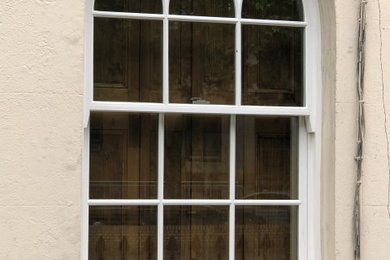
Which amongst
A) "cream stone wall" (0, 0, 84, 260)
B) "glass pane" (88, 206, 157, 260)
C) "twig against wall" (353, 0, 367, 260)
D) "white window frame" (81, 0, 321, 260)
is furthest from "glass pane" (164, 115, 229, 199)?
"twig against wall" (353, 0, 367, 260)

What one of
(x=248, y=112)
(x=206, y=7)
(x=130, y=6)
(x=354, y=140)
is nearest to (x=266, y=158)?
(x=248, y=112)

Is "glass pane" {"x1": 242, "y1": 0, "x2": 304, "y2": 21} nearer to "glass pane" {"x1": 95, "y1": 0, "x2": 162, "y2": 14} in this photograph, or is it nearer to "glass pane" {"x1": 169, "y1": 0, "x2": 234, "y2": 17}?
"glass pane" {"x1": 169, "y1": 0, "x2": 234, "y2": 17}

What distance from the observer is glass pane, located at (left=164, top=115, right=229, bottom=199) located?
159 inches

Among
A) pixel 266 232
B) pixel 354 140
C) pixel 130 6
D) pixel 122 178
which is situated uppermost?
pixel 130 6

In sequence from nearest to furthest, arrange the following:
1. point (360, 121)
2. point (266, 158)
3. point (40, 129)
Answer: point (40, 129), point (360, 121), point (266, 158)

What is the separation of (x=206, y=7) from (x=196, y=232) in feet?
4.29

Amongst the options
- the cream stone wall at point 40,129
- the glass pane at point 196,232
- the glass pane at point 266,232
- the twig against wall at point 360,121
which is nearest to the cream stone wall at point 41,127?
the cream stone wall at point 40,129

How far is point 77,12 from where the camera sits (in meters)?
3.70

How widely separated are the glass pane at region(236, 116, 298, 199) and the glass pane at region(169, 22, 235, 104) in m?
0.23

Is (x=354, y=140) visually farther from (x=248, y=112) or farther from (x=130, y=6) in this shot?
(x=130, y=6)

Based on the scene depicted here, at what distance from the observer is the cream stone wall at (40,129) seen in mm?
3627

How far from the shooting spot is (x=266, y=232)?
4.14m

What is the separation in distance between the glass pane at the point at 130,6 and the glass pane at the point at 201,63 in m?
0.14

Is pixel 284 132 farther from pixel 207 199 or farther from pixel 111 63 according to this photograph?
pixel 111 63
